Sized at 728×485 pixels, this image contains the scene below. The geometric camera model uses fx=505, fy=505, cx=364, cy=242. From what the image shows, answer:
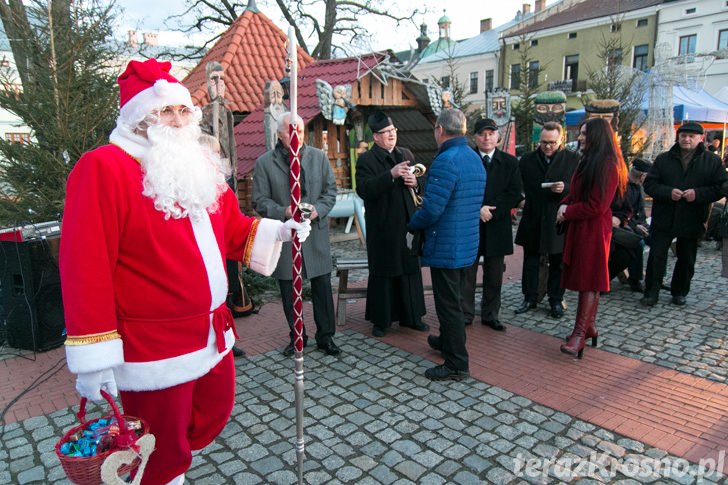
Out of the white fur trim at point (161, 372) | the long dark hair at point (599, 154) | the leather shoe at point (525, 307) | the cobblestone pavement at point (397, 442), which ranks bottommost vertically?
the leather shoe at point (525, 307)

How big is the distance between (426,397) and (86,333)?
8.12 feet

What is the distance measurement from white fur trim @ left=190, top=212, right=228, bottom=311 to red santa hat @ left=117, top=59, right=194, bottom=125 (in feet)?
1.55

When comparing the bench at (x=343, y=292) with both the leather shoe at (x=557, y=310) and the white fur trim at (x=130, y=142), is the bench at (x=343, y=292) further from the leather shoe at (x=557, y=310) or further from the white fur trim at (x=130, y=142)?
the white fur trim at (x=130, y=142)

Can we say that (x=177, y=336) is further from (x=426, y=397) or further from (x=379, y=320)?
(x=379, y=320)

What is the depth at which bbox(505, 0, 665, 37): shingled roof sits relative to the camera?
30109 millimetres

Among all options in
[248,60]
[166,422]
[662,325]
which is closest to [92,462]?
[166,422]

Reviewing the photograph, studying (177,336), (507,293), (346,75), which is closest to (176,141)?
(177,336)

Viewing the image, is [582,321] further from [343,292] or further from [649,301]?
[343,292]

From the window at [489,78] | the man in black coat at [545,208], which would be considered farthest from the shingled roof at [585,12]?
the man in black coat at [545,208]

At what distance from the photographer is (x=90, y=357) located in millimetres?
1791

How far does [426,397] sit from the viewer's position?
365cm

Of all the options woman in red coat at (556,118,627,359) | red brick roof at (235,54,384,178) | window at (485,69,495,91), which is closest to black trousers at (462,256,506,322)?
woman in red coat at (556,118,627,359)

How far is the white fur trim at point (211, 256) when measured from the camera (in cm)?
212

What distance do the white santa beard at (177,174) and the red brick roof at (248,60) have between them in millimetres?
8395
